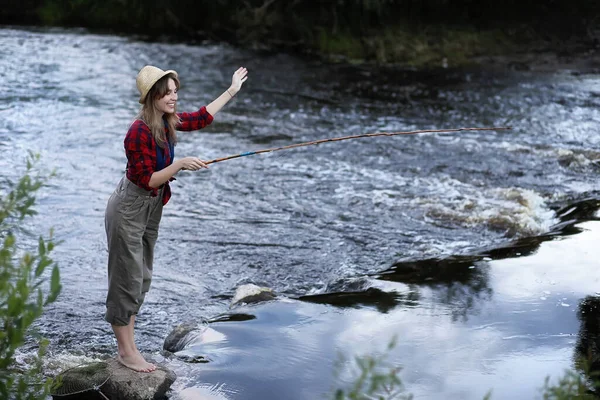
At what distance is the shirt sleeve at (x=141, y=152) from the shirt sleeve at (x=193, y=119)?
38cm

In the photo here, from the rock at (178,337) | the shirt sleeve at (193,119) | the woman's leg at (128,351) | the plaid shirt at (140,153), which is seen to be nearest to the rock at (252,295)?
the rock at (178,337)

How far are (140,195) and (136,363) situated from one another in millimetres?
937

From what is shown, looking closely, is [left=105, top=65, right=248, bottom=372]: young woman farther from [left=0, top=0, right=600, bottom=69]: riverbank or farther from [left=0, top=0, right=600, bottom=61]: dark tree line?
[left=0, top=0, right=600, bottom=61]: dark tree line

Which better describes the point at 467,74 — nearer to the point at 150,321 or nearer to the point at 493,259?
the point at 493,259

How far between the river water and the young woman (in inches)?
19.3

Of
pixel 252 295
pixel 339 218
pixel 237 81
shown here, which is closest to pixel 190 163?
pixel 237 81

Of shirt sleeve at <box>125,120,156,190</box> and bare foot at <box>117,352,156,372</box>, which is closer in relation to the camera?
shirt sleeve at <box>125,120,156,190</box>

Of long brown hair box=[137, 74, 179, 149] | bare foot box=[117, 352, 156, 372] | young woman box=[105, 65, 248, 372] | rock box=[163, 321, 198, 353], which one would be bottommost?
rock box=[163, 321, 198, 353]

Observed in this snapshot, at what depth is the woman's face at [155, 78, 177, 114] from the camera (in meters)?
4.36

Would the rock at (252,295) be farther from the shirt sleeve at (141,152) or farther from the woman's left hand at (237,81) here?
the shirt sleeve at (141,152)

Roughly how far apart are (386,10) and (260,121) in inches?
261

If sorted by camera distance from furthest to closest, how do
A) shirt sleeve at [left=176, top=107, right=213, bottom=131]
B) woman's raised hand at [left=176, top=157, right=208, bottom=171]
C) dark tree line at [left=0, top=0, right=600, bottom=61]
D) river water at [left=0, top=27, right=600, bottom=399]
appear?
dark tree line at [left=0, top=0, right=600, bottom=61] → river water at [left=0, top=27, right=600, bottom=399] → shirt sleeve at [left=176, top=107, right=213, bottom=131] → woman's raised hand at [left=176, top=157, right=208, bottom=171]

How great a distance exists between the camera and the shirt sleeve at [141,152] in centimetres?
425

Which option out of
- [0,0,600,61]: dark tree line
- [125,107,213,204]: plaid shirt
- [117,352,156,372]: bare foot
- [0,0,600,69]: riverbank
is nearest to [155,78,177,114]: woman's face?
[125,107,213,204]: plaid shirt
